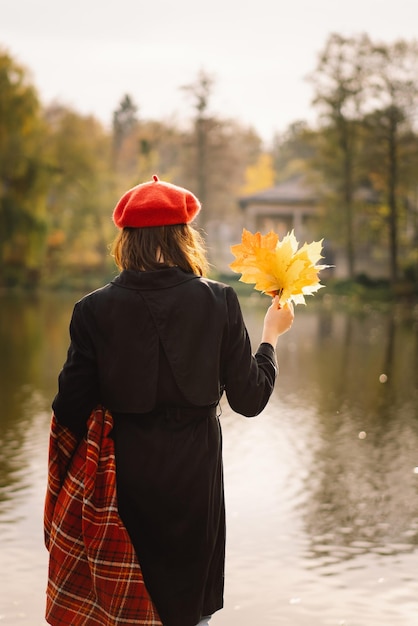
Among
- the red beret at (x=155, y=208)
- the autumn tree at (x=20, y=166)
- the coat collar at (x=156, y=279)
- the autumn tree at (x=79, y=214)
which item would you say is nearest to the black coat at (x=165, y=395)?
the coat collar at (x=156, y=279)

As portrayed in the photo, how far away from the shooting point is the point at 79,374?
8.64ft

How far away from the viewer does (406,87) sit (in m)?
40.0

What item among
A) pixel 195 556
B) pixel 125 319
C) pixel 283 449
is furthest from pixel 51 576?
pixel 283 449

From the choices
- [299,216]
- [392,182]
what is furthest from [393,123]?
[299,216]

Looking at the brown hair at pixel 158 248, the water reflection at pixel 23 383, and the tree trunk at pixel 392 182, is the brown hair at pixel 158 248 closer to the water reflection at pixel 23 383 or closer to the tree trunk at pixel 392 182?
the water reflection at pixel 23 383

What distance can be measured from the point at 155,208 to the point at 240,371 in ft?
1.70

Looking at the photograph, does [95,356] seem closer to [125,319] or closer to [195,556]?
[125,319]

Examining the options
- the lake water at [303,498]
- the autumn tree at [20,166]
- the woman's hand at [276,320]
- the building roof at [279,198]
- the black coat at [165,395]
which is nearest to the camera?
the black coat at [165,395]

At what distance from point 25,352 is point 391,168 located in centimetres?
2734

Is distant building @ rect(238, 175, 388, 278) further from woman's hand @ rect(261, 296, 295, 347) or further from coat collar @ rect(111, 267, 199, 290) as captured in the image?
coat collar @ rect(111, 267, 199, 290)

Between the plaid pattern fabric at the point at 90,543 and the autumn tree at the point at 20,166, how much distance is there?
31190mm

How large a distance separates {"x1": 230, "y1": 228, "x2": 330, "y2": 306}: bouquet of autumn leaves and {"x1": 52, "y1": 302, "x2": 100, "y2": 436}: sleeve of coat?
Result: 56cm

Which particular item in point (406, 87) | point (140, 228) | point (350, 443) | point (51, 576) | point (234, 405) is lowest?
point (350, 443)

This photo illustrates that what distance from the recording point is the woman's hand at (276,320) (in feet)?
9.56
